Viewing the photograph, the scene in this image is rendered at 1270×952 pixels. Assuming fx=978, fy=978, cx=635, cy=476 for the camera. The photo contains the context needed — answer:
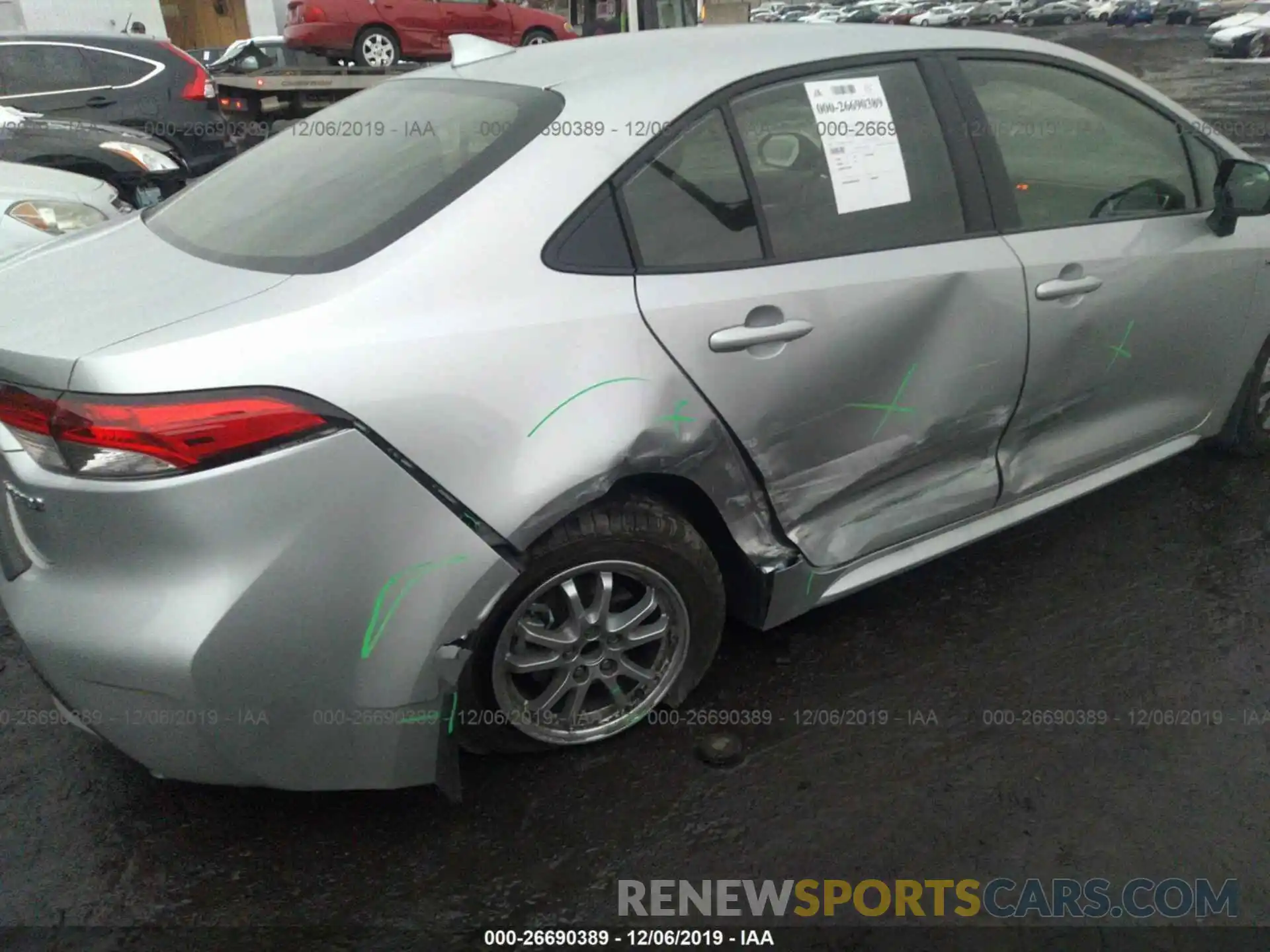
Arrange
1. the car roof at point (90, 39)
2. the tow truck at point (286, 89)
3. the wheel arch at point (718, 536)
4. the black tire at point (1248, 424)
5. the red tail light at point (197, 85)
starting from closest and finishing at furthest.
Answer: the wheel arch at point (718, 536) → the black tire at point (1248, 424) → the car roof at point (90, 39) → the red tail light at point (197, 85) → the tow truck at point (286, 89)

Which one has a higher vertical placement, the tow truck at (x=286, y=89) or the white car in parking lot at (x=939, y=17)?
the tow truck at (x=286, y=89)

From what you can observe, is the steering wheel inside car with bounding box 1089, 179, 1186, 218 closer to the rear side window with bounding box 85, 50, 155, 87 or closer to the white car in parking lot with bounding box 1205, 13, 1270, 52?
the rear side window with bounding box 85, 50, 155, 87

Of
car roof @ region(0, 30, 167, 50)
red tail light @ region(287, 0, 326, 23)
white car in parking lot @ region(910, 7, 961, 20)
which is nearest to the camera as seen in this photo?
car roof @ region(0, 30, 167, 50)

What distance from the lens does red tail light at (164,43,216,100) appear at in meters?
8.77

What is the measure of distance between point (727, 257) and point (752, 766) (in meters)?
1.23

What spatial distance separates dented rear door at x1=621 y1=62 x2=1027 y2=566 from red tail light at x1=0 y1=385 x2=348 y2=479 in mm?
775

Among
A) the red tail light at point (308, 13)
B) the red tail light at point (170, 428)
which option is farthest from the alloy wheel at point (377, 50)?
the red tail light at point (170, 428)

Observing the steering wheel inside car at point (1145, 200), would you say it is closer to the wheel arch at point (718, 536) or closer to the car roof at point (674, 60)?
the car roof at point (674, 60)

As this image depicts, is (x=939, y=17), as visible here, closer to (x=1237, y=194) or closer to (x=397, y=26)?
(x=397, y=26)

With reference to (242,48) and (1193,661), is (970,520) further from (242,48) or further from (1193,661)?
(242,48)

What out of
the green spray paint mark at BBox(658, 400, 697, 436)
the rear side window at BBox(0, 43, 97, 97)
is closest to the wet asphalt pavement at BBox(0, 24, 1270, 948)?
the green spray paint mark at BBox(658, 400, 697, 436)

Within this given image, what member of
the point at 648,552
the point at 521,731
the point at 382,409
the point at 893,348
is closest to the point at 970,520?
the point at 893,348

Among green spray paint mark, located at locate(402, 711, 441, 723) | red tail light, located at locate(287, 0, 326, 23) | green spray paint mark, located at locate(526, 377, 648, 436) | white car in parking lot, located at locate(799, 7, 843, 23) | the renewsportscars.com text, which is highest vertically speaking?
red tail light, located at locate(287, 0, 326, 23)

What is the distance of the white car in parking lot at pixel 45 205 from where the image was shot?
461 centimetres
